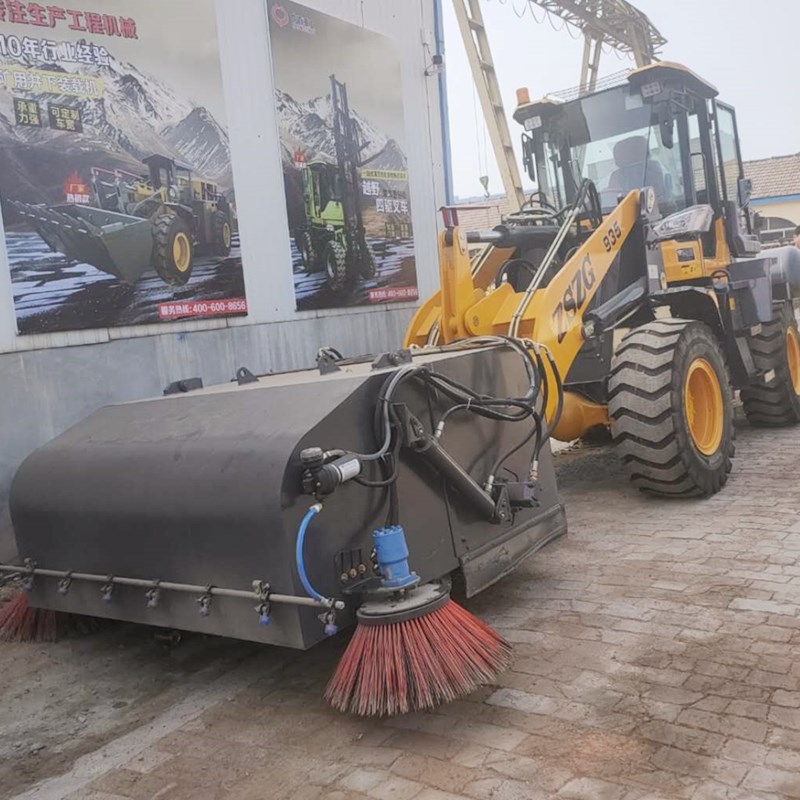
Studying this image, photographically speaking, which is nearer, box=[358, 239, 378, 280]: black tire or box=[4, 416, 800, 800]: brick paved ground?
box=[4, 416, 800, 800]: brick paved ground

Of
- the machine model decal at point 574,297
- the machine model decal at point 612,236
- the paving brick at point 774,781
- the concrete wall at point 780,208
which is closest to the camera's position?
the paving brick at point 774,781

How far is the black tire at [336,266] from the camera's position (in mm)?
7790

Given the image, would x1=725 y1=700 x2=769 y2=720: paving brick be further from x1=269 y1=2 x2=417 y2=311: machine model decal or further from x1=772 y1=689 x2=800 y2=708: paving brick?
x1=269 y1=2 x2=417 y2=311: machine model decal

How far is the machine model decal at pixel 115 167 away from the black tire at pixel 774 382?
4.38 metres

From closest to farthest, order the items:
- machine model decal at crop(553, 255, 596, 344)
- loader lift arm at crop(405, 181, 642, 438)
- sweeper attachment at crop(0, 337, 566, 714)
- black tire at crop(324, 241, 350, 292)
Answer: sweeper attachment at crop(0, 337, 566, 714)
loader lift arm at crop(405, 181, 642, 438)
machine model decal at crop(553, 255, 596, 344)
black tire at crop(324, 241, 350, 292)

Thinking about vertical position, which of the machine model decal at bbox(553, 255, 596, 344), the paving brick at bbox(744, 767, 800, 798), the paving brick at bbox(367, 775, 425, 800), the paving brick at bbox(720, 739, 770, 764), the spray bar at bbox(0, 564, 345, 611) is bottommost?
the paving brick at bbox(744, 767, 800, 798)

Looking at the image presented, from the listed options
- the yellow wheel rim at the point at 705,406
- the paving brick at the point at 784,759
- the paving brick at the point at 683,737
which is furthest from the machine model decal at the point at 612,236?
the paving brick at the point at 784,759

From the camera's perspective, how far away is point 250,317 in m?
6.97

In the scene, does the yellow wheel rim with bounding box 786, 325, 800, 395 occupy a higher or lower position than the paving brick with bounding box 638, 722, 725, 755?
higher

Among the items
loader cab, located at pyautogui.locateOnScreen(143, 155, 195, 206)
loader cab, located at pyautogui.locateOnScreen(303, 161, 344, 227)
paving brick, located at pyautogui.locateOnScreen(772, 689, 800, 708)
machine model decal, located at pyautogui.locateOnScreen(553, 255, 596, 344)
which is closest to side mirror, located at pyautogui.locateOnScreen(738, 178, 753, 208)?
machine model decal, located at pyautogui.locateOnScreen(553, 255, 596, 344)

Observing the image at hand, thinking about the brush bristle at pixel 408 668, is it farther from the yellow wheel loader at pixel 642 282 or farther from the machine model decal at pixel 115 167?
the machine model decal at pixel 115 167

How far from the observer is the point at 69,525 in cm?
361

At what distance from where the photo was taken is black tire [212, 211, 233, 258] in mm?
6664

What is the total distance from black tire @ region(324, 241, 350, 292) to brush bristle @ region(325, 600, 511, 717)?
5253 millimetres
